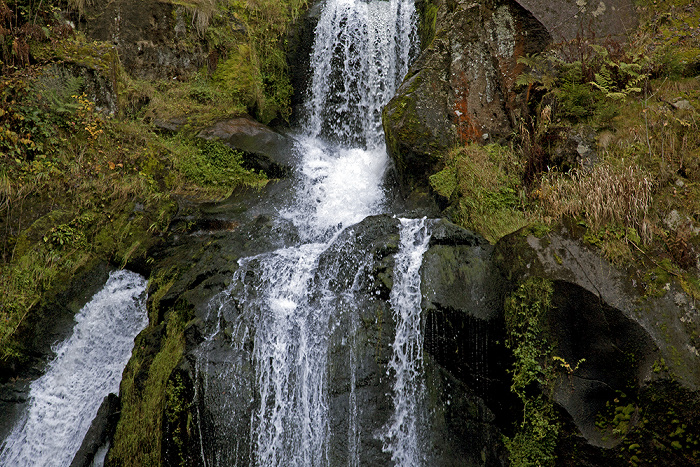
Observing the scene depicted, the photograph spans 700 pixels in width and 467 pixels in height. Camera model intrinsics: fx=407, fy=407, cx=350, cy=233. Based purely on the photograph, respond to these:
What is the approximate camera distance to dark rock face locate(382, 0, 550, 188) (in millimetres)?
7668

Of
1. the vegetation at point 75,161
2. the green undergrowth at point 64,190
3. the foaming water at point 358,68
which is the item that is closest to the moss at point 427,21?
the foaming water at point 358,68

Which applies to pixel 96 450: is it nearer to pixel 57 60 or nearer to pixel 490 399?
pixel 490 399

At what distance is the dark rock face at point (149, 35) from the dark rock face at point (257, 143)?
2296 millimetres

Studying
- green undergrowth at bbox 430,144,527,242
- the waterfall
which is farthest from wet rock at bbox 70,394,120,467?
green undergrowth at bbox 430,144,527,242

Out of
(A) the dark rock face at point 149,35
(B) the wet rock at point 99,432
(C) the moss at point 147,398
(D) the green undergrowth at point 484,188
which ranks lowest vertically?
(B) the wet rock at point 99,432

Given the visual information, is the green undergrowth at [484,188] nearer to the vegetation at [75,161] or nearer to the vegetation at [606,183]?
the vegetation at [606,183]

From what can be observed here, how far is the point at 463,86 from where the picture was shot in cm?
808

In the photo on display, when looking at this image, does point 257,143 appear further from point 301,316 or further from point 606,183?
point 606,183

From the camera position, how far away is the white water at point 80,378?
5.36m

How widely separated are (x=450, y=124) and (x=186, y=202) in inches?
208

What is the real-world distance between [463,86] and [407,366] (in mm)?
5734

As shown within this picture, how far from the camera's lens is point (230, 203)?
320 inches

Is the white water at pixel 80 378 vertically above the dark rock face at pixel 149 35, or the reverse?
the dark rock face at pixel 149 35

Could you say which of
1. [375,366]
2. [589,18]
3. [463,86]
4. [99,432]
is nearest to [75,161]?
[99,432]
